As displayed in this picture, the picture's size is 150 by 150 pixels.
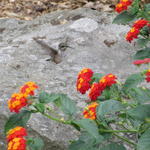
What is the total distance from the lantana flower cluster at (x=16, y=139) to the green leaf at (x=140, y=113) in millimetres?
364

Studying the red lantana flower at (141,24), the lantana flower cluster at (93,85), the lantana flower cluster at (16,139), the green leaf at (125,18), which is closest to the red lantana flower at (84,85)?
the lantana flower cluster at (93,85)

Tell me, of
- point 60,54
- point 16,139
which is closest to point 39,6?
point 60,54

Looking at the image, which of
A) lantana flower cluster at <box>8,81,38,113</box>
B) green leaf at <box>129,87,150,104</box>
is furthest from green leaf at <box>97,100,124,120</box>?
lantana flower cluster at <box>8,81,38,113</box>

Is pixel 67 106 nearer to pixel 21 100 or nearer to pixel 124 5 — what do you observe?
pixel 21 100

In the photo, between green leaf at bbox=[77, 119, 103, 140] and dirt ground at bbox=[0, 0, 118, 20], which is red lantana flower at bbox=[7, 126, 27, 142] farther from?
dirt ground at bbox=[0, 0, 118, 20]

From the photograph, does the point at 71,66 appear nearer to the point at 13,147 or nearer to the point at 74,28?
the point at 74,28

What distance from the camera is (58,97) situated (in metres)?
1.70

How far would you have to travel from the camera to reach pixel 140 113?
1.60 meters

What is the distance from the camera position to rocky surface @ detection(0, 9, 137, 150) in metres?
2.41

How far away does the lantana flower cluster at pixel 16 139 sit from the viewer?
153 cm

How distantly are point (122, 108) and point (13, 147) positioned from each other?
39cm

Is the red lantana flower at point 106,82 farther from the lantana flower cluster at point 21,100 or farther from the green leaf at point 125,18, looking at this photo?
the green leaf at point 125,18

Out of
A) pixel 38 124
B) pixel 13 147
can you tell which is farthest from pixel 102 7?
pixel 13 147

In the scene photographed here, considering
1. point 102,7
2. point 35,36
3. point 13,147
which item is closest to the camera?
point 13,147
